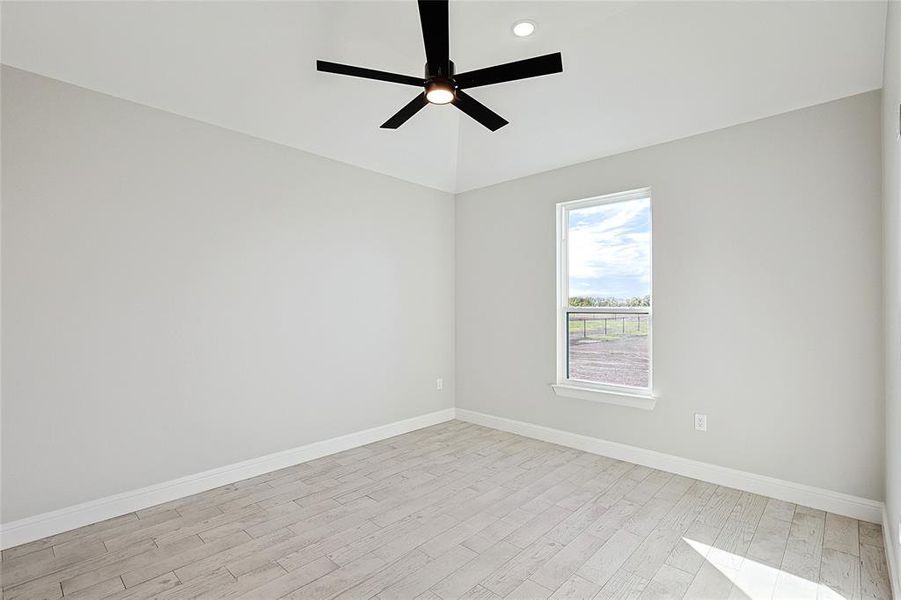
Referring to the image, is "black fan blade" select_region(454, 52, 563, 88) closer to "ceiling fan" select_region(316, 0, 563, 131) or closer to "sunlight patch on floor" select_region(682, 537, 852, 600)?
"ceiling fan" select_region(316, 0, 563, 131)

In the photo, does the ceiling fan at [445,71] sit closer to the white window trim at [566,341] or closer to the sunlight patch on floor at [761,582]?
the white window trim at [566,341]

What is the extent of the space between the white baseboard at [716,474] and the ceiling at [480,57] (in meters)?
2.50

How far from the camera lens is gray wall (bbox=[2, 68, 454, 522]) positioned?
2.66 m

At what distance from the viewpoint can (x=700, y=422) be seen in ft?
11.5

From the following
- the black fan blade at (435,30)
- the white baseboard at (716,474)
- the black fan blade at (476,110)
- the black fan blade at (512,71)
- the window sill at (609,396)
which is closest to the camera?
the black fan blade at (435,30)

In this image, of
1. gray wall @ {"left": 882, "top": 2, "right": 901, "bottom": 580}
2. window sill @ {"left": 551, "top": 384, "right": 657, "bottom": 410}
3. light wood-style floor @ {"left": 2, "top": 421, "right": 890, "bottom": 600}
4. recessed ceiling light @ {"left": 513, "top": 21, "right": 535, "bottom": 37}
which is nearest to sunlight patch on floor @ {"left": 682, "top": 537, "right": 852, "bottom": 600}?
light wood-style floor @ {"left": 2, "top": 421, "right": 890, "bottom": 600}

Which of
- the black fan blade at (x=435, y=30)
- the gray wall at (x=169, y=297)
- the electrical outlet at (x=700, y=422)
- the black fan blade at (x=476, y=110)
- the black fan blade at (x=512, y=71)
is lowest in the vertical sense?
the electrical outlet at (x=700, y=422)

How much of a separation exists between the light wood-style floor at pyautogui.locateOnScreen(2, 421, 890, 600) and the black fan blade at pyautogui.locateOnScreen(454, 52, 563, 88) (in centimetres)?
252

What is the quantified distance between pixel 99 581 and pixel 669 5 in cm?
435

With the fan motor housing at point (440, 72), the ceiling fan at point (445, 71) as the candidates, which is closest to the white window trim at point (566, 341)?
the ceiling fan at point (445, 71)

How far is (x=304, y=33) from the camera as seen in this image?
300cm

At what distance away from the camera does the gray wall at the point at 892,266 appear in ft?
6.54

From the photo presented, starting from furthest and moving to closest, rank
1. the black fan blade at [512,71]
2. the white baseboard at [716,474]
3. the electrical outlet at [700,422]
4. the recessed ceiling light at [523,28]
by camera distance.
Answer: the electrical outlet at [700,422], the recessed ceiling light at [523,28], the white baseboard at [716,474], the black fan blade at [512,71]

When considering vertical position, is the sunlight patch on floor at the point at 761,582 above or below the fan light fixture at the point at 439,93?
below
